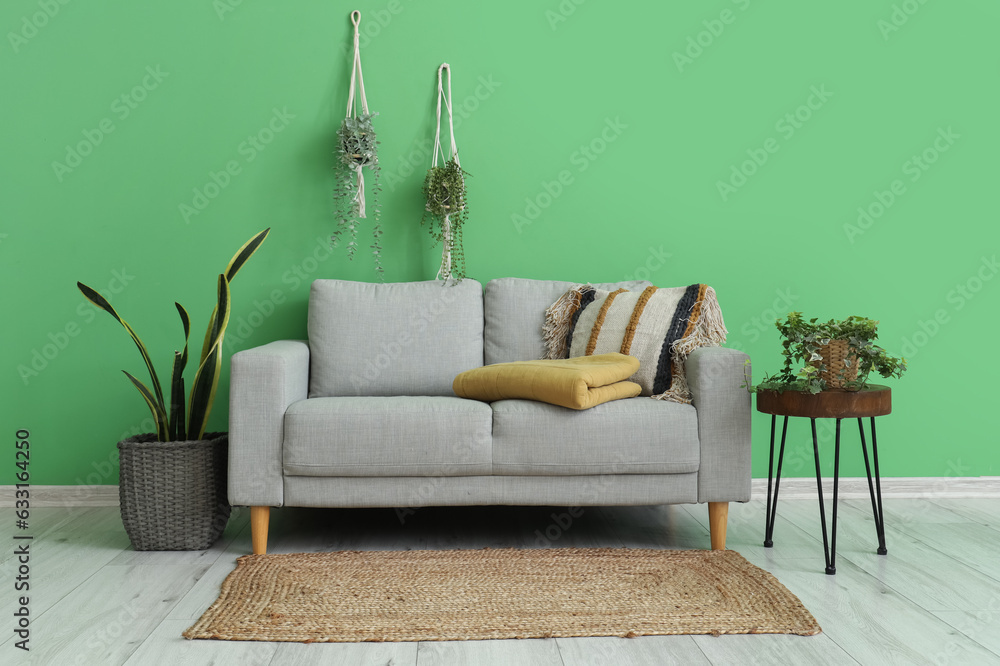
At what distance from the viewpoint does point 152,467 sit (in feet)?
7.53

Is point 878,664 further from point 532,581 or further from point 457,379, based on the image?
point 457,379

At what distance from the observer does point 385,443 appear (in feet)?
7.14

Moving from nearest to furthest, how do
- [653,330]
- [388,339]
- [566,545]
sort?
[566,545], [653,330], [388,339]

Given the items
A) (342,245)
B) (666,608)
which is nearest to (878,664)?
(666,608)

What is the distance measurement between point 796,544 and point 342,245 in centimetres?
196

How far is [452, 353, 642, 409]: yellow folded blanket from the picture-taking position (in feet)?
7.00

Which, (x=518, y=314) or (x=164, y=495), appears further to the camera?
(x=518, y=314)
